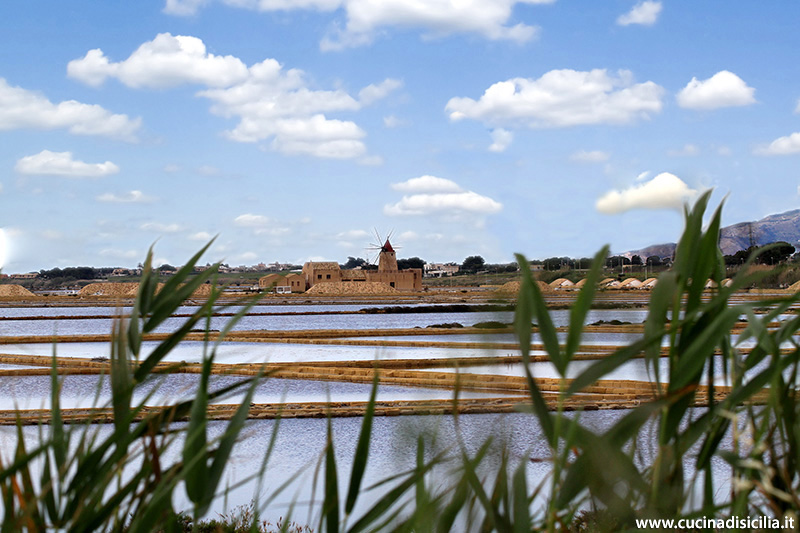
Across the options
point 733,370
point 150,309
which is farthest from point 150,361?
point 733,370

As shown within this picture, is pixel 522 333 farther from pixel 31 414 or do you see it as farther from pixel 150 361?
pixel 31 414

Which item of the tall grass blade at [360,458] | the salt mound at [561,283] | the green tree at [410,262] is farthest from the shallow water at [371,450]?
the green tree at [410,262]

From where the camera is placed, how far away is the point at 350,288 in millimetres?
66688

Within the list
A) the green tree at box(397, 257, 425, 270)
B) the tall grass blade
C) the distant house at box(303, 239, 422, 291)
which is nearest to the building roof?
the distant house at box(303, 239, 422, 291)

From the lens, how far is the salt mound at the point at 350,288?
66.2 meters

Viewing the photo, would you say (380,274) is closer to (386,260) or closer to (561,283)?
(386,260)

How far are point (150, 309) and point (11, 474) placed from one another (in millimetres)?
254

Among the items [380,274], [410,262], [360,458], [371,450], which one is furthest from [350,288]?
[360,458]

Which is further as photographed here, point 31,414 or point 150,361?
point 31,414

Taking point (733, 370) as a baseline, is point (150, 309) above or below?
above

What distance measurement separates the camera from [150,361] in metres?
0.97

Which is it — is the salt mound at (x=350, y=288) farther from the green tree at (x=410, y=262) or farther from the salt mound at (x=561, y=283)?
the salt mound at (x=561, y=283)

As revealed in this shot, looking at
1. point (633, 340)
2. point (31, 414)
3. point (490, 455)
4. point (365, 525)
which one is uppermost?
point (633, 340)

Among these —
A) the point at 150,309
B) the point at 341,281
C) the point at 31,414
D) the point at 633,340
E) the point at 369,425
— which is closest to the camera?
the point at 633,340
